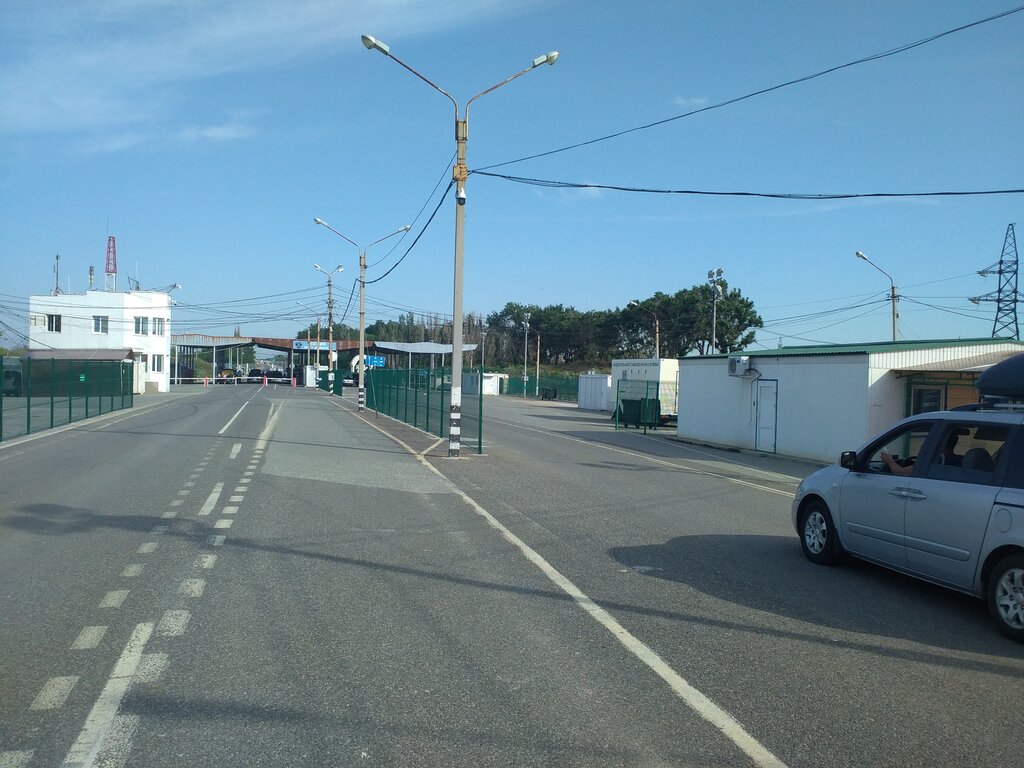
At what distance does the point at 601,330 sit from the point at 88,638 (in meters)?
101

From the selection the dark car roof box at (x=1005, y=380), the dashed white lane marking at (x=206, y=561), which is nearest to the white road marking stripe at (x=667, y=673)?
the dashed white lane marking at (x=206, y=561)

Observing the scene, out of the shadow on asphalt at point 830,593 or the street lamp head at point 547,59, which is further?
the street lamp head at point 547,59

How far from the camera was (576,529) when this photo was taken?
10.3m

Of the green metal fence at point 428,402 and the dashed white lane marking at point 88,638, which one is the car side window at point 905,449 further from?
the green metal fence at point 428,402

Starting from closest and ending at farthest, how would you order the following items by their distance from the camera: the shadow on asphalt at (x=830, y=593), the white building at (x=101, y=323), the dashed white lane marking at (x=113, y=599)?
the shadow on asphalt at (x=830, y=593), the dashed white lane marking at (x=113, y=599), the white building at (x=101, y=323)

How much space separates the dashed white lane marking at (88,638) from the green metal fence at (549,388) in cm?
6677

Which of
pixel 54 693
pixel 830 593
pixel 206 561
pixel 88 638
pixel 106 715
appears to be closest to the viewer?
pixel 106 715

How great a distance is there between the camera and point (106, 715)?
445 centimetres

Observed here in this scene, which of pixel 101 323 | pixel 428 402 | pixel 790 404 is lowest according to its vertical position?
pixel 428 402

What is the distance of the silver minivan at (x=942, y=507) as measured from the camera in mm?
6219

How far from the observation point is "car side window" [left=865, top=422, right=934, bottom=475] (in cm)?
755

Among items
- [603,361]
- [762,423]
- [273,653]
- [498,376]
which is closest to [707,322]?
[498,376]

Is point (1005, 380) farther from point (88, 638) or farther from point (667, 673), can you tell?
point (88, 638)

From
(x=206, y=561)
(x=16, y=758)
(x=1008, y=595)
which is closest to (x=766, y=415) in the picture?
(x=1008, y=595)
